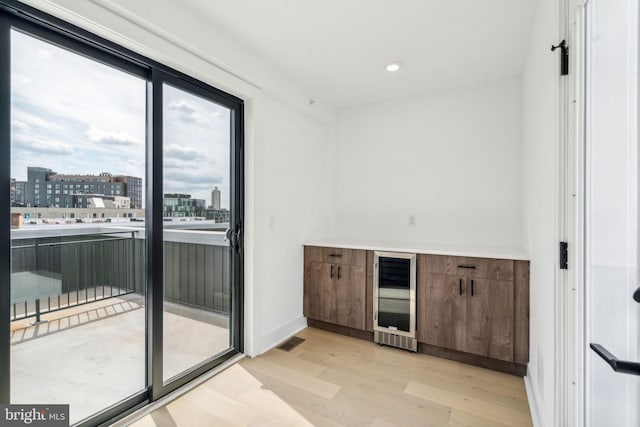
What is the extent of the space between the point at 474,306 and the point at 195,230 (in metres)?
2.40

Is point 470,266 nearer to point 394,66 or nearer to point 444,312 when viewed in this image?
point 444,312

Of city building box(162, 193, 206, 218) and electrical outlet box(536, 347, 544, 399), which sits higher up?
city building box(162, 193, 206, 218)

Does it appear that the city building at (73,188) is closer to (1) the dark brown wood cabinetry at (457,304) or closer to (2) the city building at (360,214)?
(2) the city building at (360,214)

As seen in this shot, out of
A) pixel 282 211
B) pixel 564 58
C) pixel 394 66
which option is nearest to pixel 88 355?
pixel 282 211

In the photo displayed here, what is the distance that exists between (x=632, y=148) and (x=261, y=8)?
206 cm

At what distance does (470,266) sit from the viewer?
2.50m

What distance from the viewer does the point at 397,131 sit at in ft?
11.4

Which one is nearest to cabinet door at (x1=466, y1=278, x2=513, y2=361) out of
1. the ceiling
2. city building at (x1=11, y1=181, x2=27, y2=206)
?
the ceiling

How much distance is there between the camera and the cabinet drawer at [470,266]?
238 cm

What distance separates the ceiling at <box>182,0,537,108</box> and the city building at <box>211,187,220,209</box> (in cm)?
122

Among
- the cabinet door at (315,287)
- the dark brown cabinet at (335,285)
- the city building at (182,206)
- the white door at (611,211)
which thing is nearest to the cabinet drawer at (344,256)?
the dark brown cabinet at (335,285)

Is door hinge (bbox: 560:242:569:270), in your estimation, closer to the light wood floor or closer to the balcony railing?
the light wood floor

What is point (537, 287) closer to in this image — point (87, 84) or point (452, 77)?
point (452, 77)

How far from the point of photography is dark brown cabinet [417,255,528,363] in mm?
2342
